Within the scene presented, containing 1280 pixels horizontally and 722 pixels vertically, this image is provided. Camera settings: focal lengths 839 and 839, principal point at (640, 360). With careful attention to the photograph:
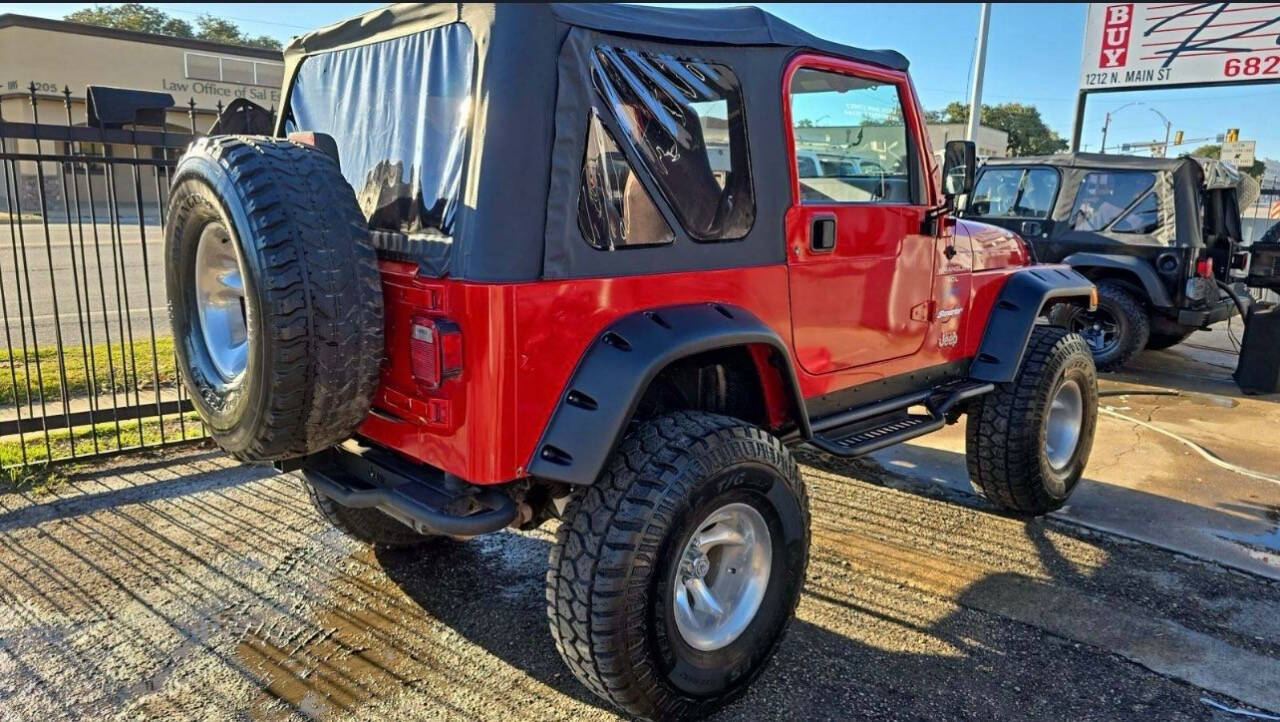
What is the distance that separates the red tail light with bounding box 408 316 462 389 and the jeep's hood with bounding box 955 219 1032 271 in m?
2.82

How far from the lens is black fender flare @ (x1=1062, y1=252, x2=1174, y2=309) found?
26.7ft

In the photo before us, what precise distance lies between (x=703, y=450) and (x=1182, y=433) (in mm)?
5310

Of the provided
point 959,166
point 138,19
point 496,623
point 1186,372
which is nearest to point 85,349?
point 496,623

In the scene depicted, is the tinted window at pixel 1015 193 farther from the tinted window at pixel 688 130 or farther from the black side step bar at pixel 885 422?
the tinted window at pixel 688 130

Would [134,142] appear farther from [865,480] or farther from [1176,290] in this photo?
[1176,290]

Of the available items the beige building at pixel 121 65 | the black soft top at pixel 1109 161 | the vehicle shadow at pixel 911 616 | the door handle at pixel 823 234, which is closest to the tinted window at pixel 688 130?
the door handle at pixel 823 234

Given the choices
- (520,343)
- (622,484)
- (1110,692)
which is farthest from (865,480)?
(520,343)

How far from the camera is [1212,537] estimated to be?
436cm

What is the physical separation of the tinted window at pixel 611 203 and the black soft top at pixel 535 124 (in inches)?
1.2

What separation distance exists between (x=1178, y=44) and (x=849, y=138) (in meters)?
12.5

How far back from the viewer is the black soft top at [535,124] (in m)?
2.37

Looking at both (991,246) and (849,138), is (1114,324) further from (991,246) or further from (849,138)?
(849,138)

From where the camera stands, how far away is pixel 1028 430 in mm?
4277

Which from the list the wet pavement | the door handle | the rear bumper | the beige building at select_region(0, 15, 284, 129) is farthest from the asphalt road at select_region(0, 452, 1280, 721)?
the beige building at select_region(0, 15, 284, 129)
